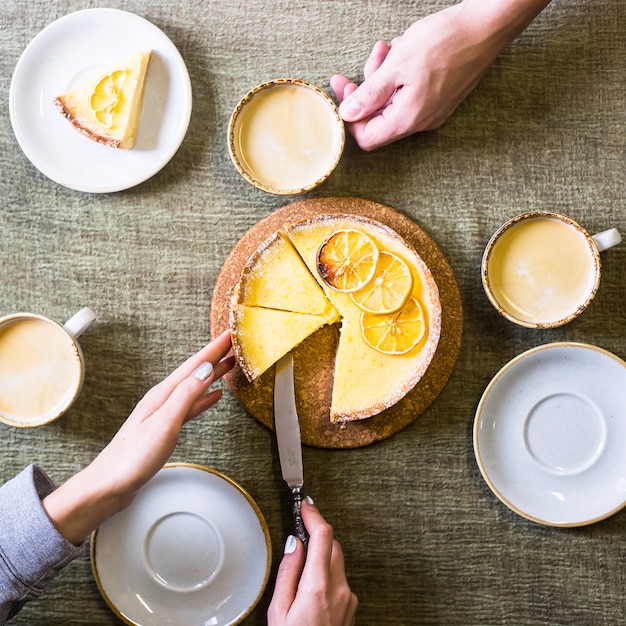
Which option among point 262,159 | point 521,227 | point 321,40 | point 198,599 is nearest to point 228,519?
point 198,599

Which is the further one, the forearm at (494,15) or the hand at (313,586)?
the forearm at (494,15)

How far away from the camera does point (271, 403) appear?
1.68 m

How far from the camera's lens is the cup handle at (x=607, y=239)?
5.23 ft

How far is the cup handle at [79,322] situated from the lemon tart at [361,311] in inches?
14.3

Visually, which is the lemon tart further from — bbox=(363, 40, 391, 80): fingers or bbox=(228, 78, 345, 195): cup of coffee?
bbox=(363, 40, 391, 80): fingers

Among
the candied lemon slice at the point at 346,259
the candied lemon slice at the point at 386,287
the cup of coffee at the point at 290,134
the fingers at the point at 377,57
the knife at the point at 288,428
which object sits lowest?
the knife at the point at 288,428

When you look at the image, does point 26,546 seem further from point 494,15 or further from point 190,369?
point 494,15

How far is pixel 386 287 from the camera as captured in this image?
1.57m

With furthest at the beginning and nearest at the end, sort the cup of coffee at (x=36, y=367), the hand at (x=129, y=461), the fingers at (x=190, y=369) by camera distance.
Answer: the cup of coffee at (x=36, y=367) → the fingers at (x=190, y=369) → the hand at (x=129, y=461)

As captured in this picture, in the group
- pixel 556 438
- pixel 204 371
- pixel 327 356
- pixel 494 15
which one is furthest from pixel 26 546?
pixel 494 15

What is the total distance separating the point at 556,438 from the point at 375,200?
2.52 feet

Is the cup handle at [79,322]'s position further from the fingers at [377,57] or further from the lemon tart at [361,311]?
the fingers at [377,57]

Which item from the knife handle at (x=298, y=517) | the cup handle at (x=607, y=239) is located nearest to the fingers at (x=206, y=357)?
the knife handle at (x=298, y=517)

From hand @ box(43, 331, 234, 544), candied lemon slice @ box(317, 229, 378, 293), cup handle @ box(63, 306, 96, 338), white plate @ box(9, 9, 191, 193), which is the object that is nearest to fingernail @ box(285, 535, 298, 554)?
hand @ box(43, 331, 234, 544)
